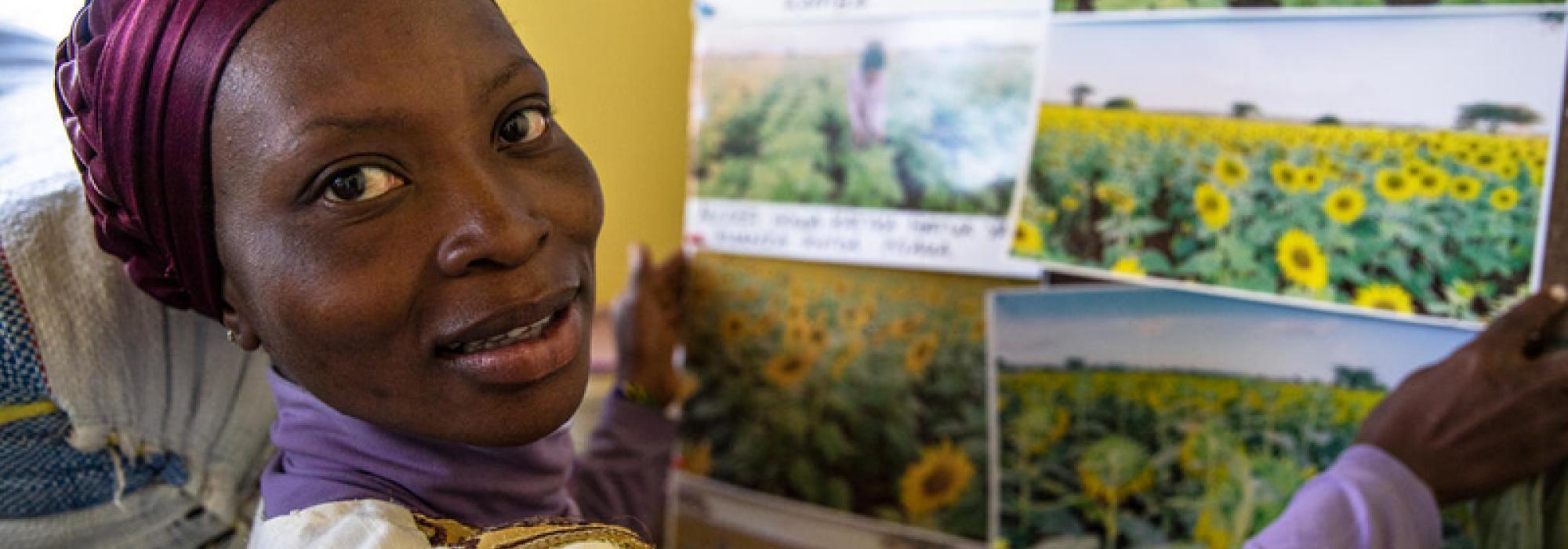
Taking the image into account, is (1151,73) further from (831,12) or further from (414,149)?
(414,149)

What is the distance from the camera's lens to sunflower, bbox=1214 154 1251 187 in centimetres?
88

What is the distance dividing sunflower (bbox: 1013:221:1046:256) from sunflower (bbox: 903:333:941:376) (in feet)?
0.43

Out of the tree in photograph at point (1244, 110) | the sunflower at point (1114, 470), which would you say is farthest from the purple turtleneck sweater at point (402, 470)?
the tree in photograph at point (1244, 110)

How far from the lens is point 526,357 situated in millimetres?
594

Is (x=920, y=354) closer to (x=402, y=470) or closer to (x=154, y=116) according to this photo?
(x=402, y=470)

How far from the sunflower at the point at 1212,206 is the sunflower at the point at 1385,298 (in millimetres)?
112

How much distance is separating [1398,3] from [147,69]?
82 cm

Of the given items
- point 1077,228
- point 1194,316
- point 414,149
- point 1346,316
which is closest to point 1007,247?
point 1077,228

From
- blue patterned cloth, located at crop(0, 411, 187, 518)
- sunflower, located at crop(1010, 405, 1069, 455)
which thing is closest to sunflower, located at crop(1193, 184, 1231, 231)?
sunflower, located at crop(1010, 405, 1069, 455)

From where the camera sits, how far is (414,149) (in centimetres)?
56

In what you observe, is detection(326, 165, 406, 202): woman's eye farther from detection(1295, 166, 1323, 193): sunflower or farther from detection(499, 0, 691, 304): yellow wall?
detection(1295, 166, 1323, 193): sunflower

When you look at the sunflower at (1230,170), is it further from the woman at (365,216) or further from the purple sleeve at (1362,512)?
the woman at (365,216)

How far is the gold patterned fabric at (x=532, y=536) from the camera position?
1.95 ft

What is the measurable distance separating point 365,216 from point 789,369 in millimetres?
658
